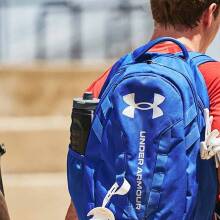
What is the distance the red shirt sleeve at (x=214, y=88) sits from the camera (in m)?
2.14

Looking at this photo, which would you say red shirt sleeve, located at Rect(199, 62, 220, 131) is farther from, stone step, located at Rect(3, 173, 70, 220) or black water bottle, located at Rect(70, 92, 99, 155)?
stone step, located at Rect(3, 173, 70, 220)

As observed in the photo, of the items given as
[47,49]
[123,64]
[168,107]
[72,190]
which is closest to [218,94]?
→ [168,107]

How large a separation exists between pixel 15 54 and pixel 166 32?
18.7 feet

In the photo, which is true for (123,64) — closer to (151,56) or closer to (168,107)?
(151,56)

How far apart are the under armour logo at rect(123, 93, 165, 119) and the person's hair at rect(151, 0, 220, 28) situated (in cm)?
32

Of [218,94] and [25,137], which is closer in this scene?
[218,94]

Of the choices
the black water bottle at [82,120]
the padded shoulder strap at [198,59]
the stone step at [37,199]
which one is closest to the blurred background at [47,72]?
the stone step at [37,199]

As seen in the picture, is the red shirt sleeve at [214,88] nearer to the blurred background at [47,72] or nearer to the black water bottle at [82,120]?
the black water bottle at [82,120]

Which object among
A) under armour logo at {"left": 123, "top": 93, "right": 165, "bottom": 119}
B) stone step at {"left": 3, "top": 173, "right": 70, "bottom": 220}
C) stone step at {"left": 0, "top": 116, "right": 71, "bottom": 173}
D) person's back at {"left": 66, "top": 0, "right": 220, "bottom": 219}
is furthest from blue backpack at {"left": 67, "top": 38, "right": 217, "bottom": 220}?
stone step at {"left": 0, "top": 116, "right": 71, "bottom": 173}

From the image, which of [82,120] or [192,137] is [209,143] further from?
[82,120]

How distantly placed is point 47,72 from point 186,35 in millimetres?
4801

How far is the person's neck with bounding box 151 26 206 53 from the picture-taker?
2.35m

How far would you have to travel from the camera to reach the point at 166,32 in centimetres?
238

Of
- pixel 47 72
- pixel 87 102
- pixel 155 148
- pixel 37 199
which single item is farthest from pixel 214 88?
pixel 47 72
